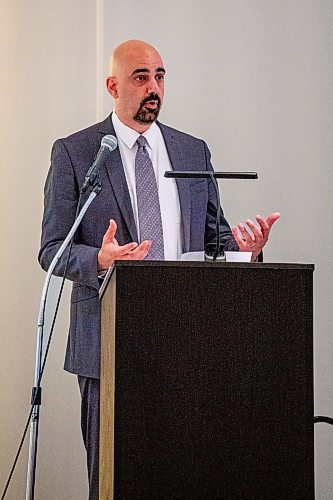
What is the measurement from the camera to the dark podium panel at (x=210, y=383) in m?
1.66

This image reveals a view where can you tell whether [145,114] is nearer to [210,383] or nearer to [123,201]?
[123,201]

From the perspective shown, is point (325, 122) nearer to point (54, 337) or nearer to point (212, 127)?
point (212, 127)

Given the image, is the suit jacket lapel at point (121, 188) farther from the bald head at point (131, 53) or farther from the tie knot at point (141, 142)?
the bald head at point (131, 53)

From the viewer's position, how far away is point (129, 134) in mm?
2871

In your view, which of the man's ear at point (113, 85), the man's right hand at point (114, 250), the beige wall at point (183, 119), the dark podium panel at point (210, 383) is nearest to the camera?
the dark podium panel at point (210, 383)

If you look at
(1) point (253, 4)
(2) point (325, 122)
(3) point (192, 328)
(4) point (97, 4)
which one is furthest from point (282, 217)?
(3) point (192, 328)

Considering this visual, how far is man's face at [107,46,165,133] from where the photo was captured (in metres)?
2.89

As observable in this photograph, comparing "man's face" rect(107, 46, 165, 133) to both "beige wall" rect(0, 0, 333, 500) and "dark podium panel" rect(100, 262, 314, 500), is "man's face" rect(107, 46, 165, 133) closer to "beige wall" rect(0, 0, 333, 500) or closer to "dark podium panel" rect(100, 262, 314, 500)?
"beige wall" rect(0, 0, 333, 500)

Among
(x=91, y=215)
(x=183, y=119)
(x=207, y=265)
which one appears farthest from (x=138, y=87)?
(x=207, y=265)

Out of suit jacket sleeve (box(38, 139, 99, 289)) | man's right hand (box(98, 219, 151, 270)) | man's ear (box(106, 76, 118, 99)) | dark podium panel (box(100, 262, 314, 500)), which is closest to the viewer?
dark podium panel (box(100, 262, 314, 500))

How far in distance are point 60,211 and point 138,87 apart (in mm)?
509

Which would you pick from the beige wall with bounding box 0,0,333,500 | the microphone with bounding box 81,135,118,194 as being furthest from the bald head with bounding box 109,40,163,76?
the beige wall with bounding box 0,0,333,500

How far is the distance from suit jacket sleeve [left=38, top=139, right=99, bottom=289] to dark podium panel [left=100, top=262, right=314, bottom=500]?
83 cm

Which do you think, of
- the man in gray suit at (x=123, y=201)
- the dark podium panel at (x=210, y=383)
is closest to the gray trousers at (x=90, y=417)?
the man in gray suit at (x=123, y=201)
